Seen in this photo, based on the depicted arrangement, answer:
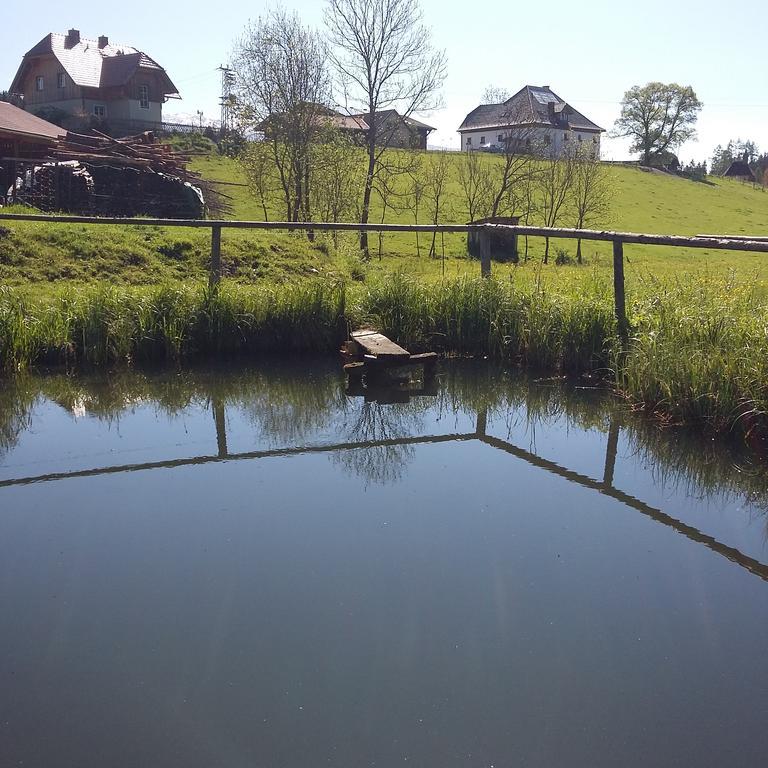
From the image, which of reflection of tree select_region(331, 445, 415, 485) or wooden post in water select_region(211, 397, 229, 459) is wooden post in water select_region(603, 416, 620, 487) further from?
wooden post in water select_region(211, 397, 229, 459)

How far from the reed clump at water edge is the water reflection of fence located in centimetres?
111

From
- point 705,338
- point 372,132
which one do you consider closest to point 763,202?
point 372,132

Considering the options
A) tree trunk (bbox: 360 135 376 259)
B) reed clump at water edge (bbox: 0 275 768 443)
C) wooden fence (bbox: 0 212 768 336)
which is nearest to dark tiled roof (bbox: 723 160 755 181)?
Result: tree trunk (bbox: 360 135 376 259)

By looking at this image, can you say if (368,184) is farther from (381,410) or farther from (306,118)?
(381,410)

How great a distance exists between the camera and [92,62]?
55281 millimetres

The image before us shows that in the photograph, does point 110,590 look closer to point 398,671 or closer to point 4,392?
point 398,671

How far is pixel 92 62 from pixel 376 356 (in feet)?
180

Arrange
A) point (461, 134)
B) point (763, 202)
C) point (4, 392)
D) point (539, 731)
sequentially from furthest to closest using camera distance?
point (461, 134) < point (763, 202) < point (4, 392) < point (539, 731)

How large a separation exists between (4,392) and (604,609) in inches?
286

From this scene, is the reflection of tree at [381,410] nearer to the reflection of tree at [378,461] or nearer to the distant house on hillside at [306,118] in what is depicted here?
the reflection of tree at [378,461]

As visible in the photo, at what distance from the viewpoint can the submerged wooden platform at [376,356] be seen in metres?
9.41

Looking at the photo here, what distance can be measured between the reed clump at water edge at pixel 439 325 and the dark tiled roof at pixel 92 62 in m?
46.6

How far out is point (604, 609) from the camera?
14.6 ft

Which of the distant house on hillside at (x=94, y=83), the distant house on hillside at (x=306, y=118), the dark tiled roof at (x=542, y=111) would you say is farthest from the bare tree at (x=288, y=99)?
the dark tiled roof at (x=542, y=111)
